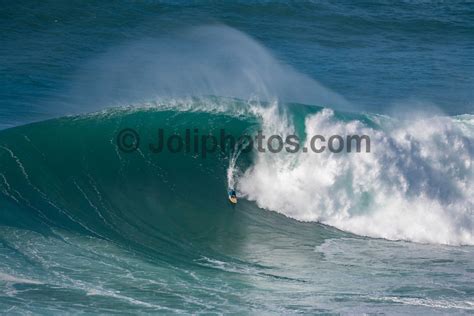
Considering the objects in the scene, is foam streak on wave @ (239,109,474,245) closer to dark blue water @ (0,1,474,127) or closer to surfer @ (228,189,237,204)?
surfer @ (228,189,237,204)

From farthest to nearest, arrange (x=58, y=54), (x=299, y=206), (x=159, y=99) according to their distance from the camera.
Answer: (x=58, y=54) → (x=159, y=99) → (x=299, y=206)

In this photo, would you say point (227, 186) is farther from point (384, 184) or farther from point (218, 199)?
point (384, 184)

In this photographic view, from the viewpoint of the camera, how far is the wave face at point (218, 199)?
41.3 feet

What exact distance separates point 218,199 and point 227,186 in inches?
17.8

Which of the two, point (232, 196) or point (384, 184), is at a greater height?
point (384, 184)

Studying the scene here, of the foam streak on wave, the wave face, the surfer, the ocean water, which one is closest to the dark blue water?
the ocean water

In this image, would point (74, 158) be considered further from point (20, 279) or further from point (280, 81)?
point (280, 81)

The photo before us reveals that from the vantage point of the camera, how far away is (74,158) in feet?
54.0

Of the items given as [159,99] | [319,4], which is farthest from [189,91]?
[319,4]

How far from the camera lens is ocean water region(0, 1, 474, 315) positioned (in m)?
11.7

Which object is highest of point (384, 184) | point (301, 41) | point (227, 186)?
point (301, 41)

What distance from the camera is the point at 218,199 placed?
53.4 feet

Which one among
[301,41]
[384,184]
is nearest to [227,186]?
[384,184]

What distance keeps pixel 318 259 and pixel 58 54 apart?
15680 millimetres
